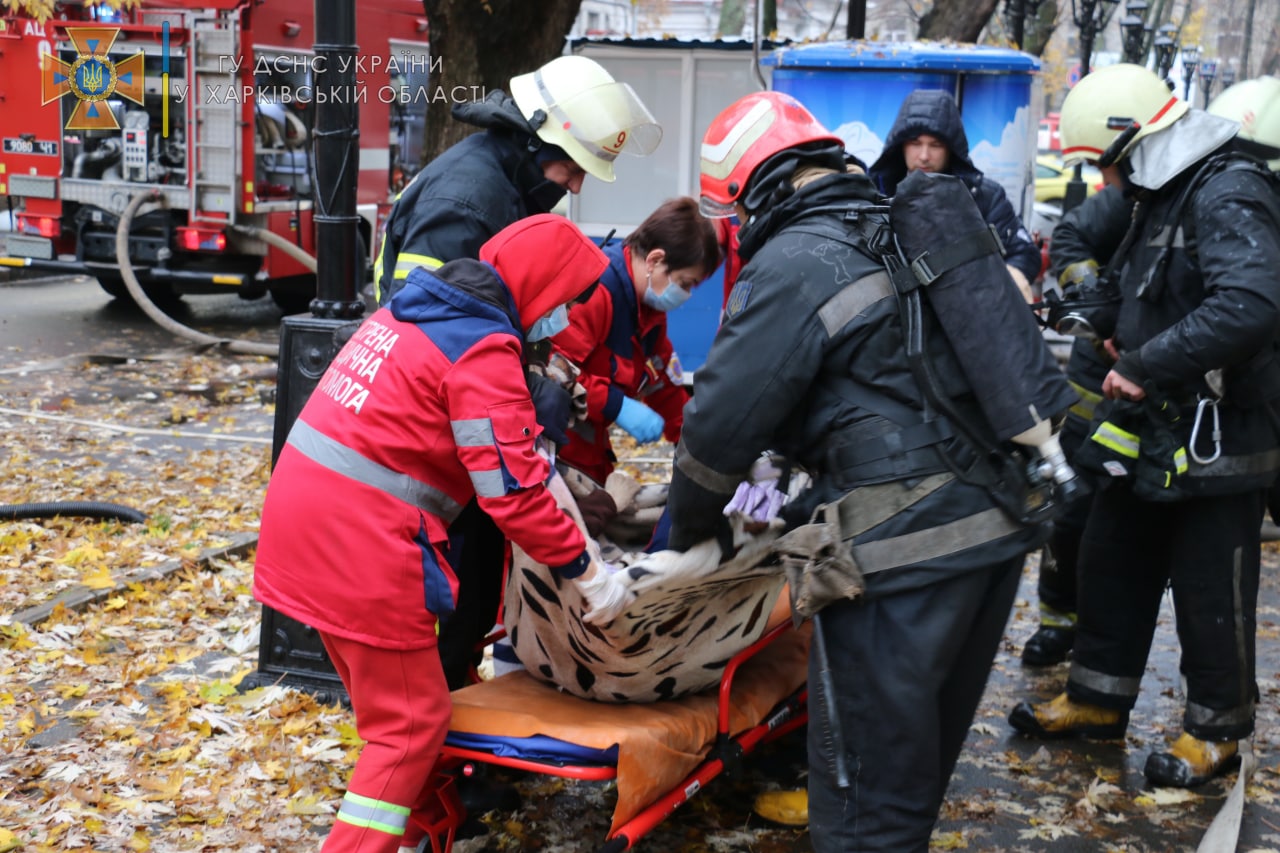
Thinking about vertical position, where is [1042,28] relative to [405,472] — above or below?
above

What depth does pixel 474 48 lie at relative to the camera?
873 centimetres

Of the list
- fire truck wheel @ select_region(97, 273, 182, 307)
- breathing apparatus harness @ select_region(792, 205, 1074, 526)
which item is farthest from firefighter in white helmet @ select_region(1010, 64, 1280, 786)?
fire truck wheel @ select_region(97, 273, 182, 307)

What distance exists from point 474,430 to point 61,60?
11758mm

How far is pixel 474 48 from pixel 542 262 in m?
6.04

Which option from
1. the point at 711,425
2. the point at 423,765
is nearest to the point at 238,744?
the point at 423,765

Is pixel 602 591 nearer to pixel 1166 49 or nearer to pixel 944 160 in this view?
pixel 944 160

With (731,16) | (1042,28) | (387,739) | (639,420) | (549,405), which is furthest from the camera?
(731,16)

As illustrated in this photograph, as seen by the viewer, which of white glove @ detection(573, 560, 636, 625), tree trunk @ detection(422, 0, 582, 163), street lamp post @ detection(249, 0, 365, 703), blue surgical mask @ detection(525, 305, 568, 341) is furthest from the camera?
tree trunk @ detection(422, 0, 582, 163)

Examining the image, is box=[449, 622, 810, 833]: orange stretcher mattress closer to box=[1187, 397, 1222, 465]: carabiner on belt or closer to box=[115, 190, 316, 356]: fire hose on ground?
box=[1187, 397, 1222, 465]: carabiner on belt

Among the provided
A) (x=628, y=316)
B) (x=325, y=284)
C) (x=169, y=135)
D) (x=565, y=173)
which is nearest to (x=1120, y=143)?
(x=628, y=316)

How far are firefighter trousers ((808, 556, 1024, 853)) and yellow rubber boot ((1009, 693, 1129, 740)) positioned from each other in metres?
1.83

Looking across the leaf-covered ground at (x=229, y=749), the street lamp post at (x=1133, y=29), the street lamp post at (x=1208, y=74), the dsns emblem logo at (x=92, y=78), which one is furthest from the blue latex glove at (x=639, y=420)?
the street lamp post at (x=1208, y=74)

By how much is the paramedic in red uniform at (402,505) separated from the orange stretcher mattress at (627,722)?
0.22 metres

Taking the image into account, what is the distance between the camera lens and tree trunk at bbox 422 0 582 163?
862cm
